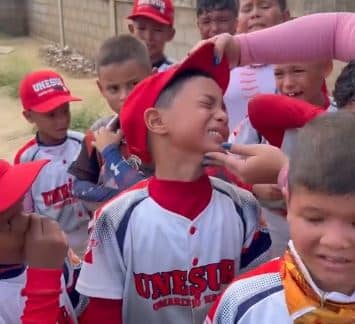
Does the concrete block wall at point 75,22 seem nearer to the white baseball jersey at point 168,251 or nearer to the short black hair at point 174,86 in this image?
the short black hair at point 174,86

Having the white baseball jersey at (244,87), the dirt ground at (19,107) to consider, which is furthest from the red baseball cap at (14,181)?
the dirt ground at (19,107)

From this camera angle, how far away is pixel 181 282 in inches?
87.8

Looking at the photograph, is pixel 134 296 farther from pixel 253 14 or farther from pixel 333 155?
pixel 253 14

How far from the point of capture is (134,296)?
2.24 metres

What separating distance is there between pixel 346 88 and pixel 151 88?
0.62 meters

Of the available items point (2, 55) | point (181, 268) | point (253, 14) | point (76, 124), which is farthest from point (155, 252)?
point (2, 55)

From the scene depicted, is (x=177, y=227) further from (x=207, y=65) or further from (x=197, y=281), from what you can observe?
(x=207, y=65)

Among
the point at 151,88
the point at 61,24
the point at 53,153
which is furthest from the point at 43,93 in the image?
the point at 61,24

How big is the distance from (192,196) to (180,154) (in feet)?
0.43

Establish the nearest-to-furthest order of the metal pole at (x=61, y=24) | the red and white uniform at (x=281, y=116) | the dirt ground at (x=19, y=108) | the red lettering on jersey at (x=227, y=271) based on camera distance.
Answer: the red and white uniform at (x=281, y=116) → the red lettering on jersey at (x=227, y=271) → the dirt ground at (x=19, y=108) → the metal pole at (x=61, y=24)

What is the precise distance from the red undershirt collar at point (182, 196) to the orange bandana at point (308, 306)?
2.24 ft

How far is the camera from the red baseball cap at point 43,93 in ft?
12.7

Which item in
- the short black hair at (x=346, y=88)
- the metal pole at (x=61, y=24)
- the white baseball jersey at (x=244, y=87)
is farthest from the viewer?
the metal pole at (x=61, y=24)

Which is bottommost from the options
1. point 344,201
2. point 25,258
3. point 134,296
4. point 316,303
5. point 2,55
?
point 2,55
